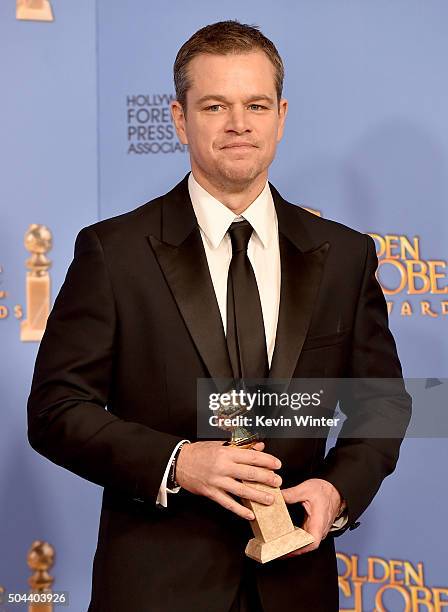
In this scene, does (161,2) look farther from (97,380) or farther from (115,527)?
(115,527)

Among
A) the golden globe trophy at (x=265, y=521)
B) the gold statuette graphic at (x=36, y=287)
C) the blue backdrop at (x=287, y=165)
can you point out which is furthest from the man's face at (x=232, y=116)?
the gold statuette graphic at (x=36, y=287)

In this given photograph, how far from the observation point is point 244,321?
1580 mm

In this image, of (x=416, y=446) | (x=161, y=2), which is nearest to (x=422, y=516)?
(x=416, y=446)

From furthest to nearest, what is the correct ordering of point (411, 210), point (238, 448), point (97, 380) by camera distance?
1. point (411, 210)
2. point (97, 380)
3. point (238, 448)

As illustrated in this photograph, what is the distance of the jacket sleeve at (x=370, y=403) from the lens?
63.9 inches

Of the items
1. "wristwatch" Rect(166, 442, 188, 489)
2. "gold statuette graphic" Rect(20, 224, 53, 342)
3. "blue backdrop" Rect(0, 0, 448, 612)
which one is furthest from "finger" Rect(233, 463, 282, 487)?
"gold statuette graphic" Rect(20, 224, 53, 342)

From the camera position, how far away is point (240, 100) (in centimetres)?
164

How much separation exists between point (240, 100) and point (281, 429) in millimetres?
613

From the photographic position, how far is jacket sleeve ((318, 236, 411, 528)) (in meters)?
1.62

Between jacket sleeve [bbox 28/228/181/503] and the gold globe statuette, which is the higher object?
jacket sleeve [bbox 28/228/181/503]

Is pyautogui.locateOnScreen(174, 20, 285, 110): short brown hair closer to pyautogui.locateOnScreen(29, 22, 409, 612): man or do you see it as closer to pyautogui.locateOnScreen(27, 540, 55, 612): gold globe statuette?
pyautogui.locateOnScreen(29, 22, 409, 612): man

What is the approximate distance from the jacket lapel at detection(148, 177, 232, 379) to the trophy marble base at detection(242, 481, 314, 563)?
24 centimetres

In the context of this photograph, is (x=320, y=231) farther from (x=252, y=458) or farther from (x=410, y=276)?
(x=410, y=276)

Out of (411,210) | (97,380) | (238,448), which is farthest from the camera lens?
(411,210)
